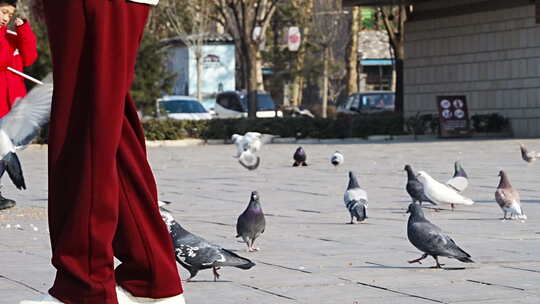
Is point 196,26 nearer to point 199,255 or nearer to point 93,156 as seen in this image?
point 199,255

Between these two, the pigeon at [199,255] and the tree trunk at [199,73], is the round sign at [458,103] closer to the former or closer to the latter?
the pigeon at [199,255]

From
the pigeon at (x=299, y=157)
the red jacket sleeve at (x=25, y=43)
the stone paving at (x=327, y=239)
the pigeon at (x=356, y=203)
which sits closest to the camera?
the stone paving at (x=327, y=239)

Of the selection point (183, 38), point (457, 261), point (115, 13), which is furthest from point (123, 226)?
point (183, 38)

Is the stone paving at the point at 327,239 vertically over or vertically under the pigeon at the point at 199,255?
under

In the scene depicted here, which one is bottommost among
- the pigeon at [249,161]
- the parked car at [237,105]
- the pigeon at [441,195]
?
the parked car at [237,105]

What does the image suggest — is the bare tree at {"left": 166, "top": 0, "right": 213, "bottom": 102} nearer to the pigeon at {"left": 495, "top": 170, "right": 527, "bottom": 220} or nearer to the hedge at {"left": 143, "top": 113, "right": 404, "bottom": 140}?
the hedge at {"left": 143, "top": 113, "right": 404, "bottom": 140}

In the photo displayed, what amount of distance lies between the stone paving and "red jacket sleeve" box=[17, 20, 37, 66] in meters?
1.26

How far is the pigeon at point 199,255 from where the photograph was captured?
19.0 feet

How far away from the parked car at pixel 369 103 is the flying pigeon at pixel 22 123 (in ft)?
96.9

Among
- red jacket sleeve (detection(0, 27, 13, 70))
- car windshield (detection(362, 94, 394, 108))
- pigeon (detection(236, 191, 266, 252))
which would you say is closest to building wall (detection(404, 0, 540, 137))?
car windshield (detection(362, 94, 394, 108))

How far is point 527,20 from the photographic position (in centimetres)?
2853

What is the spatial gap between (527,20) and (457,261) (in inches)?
887

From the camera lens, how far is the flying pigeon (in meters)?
6.95

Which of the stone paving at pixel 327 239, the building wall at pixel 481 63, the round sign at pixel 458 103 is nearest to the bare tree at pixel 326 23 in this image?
the building wall at pixel 481 63
